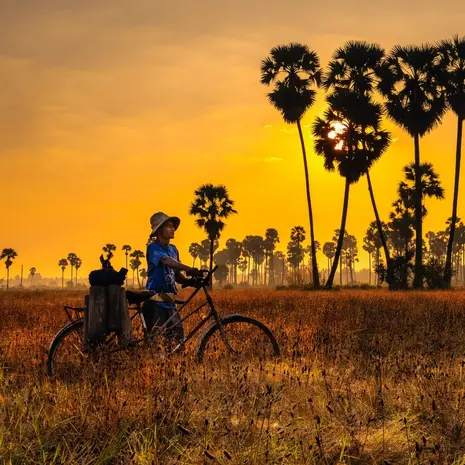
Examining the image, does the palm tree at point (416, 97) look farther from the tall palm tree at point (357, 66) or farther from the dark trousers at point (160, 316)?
the dark trousers at point (160, 316)

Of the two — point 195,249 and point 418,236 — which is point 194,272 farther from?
point 195,249

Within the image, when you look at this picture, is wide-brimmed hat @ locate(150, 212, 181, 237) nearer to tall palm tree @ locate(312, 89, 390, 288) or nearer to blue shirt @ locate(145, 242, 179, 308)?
blue shirt @ locate(145, 242, 179, 308)

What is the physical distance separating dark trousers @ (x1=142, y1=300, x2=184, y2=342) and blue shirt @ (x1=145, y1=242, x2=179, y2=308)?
64 millimetres

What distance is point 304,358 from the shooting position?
750 centimetres

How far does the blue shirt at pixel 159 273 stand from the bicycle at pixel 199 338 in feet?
0.52

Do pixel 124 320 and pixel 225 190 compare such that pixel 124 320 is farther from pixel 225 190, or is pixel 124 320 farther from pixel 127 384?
pixel 225 190

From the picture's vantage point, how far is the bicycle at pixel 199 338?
613 cm

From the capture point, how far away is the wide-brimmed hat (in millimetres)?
6465

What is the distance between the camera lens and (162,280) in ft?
21.2

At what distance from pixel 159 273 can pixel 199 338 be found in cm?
82

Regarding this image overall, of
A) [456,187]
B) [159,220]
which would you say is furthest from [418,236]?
[159,220]

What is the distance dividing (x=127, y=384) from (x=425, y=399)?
8.90 feet

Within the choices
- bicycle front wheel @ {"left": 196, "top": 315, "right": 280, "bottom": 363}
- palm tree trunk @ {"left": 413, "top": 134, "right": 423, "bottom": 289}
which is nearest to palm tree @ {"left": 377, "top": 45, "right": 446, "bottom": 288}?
palm tree trunk @ {"left": 413, "top": 134, "right": 423, "bottom": 289}

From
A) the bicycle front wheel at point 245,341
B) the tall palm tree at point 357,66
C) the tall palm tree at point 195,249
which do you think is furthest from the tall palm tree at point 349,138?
the tall palm tree at point 195,249
